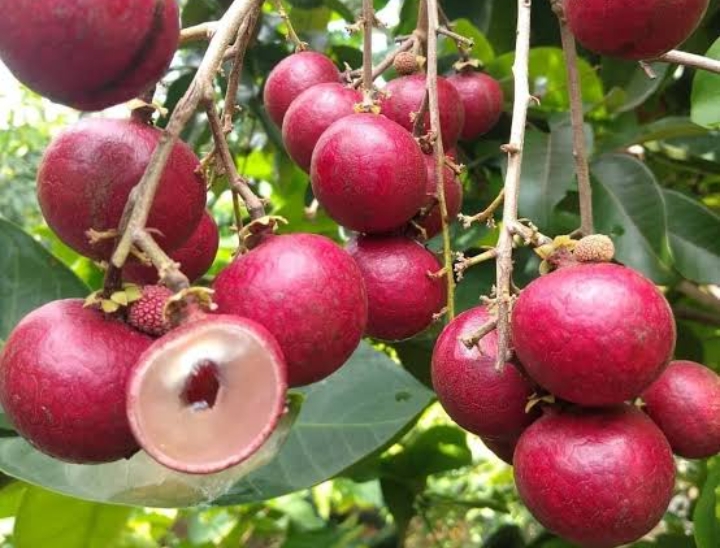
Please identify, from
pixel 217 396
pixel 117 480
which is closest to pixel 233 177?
pixel 217 396

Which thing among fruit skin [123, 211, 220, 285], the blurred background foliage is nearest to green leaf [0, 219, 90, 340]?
the blurred background foliage

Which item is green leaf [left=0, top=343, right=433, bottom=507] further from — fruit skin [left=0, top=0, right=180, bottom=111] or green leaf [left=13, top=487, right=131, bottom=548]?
Answer: fruit skin [left=0, top=0, right=180, bottom=111]

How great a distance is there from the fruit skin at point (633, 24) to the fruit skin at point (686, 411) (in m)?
0.25

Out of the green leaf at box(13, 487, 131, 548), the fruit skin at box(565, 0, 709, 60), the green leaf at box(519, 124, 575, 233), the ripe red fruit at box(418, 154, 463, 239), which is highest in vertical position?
the fruit skin at box(565, 0, 709, 60)

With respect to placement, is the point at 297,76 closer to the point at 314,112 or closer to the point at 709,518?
the point at 314,112

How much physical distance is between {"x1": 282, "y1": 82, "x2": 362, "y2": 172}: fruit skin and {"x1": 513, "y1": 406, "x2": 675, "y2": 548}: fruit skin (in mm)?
345

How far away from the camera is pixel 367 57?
832 mm

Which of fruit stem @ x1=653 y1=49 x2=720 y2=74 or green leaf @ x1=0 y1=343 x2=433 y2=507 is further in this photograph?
green leaf @ x1=0 y1=343 x2=433 y2=507

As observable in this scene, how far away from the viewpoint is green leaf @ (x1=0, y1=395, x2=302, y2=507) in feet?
2.71

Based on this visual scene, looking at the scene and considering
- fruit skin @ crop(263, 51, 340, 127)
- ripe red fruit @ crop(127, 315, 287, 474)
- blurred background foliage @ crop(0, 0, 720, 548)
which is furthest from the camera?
blurred background foliage @ crop(0, 0, 720, 548)

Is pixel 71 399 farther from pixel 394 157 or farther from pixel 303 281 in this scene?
pixel 394 157

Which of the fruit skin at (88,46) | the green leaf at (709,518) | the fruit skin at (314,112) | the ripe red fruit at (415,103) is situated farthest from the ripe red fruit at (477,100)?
the fruit skin at (88,46)

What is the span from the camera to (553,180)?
109 centimetres

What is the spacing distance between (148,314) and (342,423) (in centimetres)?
56
